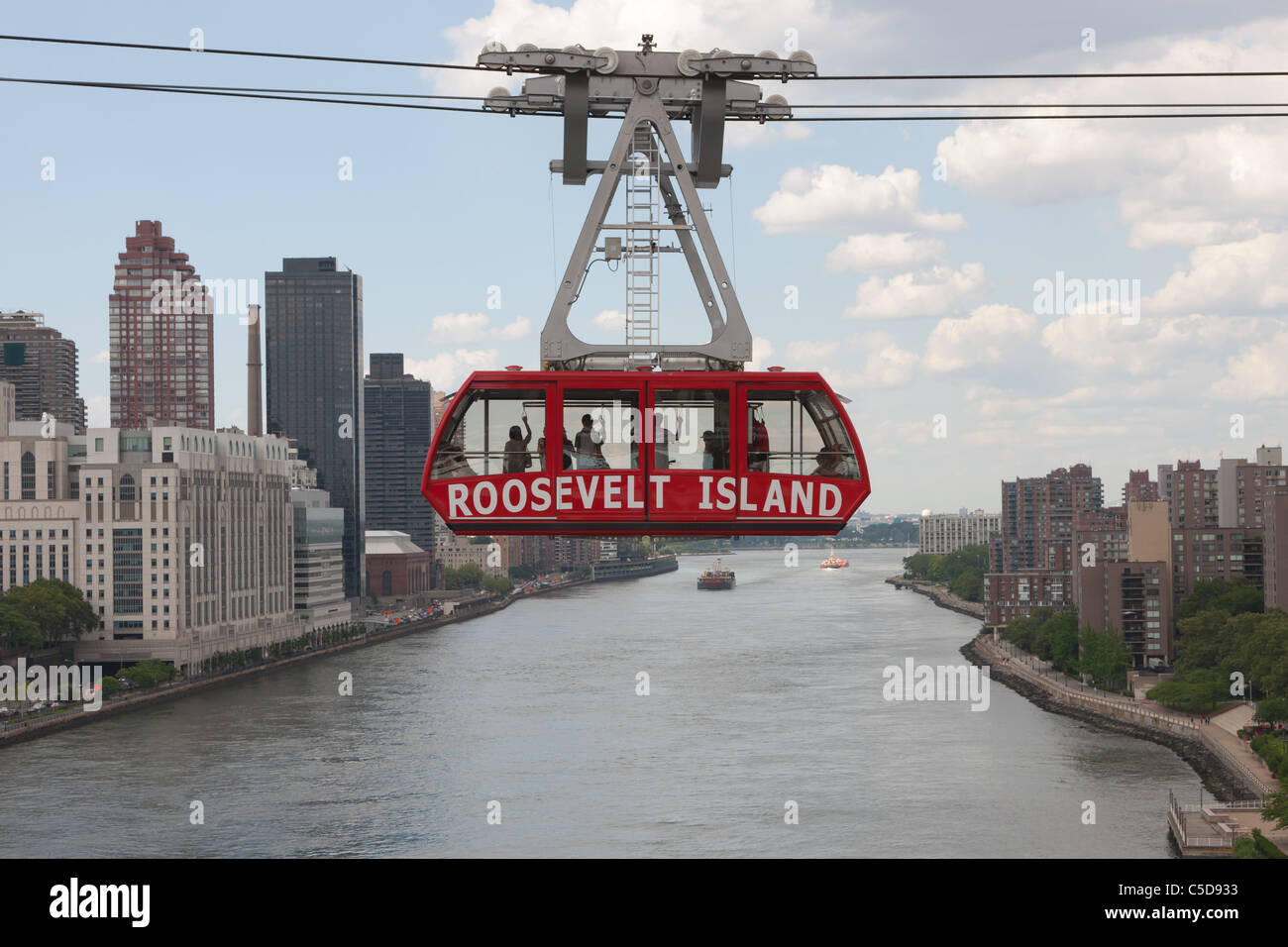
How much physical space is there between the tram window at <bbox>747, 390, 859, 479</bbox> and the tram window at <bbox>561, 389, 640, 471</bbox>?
0.93 metres

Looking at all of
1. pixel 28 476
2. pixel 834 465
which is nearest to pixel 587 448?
pixel 834 465

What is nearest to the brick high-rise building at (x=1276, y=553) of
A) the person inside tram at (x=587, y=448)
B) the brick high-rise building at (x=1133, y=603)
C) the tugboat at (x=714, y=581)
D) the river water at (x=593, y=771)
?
the brick high-rise building at (x=1133, y=603)

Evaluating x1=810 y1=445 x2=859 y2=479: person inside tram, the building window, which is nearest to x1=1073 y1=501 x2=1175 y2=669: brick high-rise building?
the building window

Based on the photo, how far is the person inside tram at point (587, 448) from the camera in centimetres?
1093

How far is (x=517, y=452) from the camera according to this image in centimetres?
1105

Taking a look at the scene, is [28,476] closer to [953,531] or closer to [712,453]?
[712,453]

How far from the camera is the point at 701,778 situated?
39.4 meters

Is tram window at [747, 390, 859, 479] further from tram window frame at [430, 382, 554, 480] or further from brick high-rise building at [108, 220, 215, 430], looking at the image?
brick high-rise building at [108, 220, 215, 430]

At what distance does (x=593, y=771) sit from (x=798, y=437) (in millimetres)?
31340

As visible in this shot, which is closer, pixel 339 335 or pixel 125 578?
pixel 125 578

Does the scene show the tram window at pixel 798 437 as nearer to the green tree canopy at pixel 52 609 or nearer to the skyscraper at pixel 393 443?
the green tree canopy at pixel 52 609

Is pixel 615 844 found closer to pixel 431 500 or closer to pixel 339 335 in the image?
pixel 431 500
